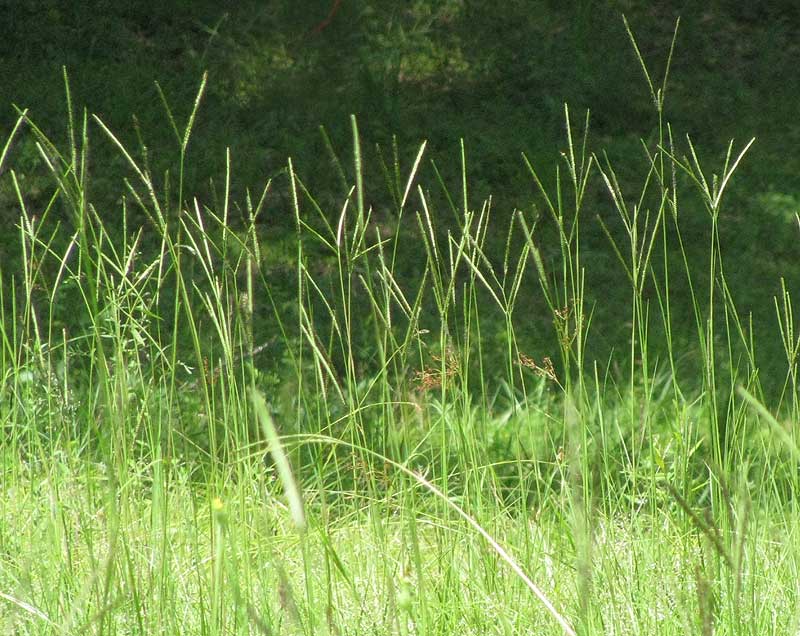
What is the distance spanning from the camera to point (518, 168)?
17.9 ft

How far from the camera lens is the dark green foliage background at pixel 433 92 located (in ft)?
17.2

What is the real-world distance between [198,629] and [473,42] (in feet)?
19.6

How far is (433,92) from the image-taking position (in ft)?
21.1

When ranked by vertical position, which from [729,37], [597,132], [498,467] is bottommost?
[498,467]

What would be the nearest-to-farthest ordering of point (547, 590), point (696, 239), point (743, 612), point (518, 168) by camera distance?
point (743, 612) < point (547, 590) < point (696, 239) < point (518, 168)

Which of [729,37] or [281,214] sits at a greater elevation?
[729,37]

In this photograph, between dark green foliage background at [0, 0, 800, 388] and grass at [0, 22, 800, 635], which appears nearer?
grass at [0, 22, 800, 635]

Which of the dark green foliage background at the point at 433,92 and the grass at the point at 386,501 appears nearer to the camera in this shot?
the grass at the point at 386,501

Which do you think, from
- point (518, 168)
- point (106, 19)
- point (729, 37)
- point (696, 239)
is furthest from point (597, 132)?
point (106, 19)

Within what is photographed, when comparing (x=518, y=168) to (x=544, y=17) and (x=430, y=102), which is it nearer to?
(x=430, y=102)

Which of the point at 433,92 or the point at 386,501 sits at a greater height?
the point at 386,501

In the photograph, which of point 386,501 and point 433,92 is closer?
point 386,501

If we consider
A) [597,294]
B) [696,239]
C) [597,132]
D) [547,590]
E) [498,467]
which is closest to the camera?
[547,590]

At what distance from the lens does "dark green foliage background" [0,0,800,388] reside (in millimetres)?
5230
